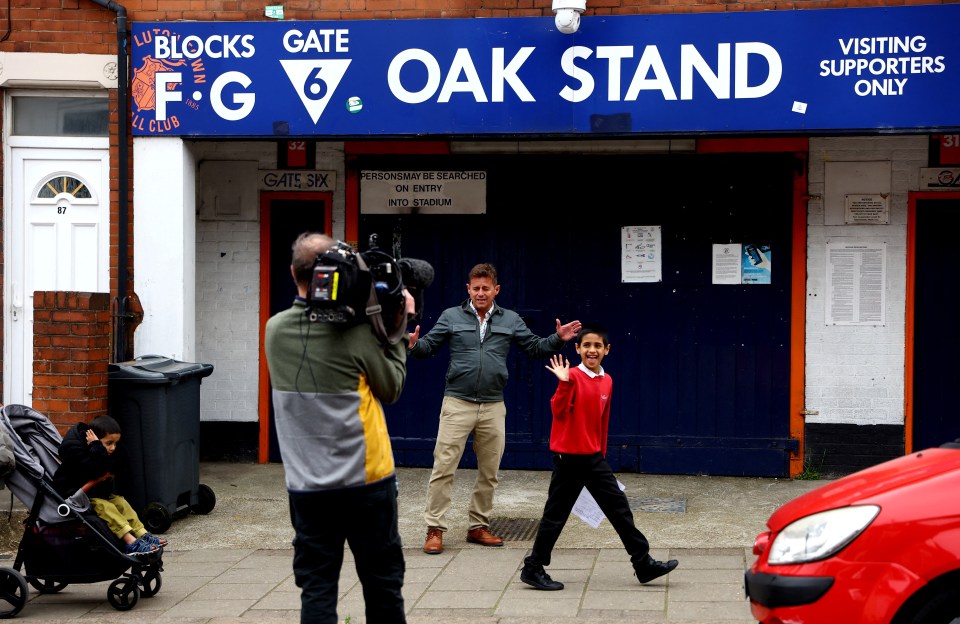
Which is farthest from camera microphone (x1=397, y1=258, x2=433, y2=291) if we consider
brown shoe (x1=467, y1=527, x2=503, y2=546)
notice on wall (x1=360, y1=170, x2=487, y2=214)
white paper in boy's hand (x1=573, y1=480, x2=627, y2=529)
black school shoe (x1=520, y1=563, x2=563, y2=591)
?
notice on wall (x1=360, y1=170, x2=487, y2=214)

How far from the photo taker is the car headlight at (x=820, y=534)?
14.9ft

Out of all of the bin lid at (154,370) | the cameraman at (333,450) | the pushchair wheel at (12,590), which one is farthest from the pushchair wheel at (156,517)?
the cameraman at (333,450)

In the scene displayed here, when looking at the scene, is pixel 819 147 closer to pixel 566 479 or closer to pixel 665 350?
pixel 665 350

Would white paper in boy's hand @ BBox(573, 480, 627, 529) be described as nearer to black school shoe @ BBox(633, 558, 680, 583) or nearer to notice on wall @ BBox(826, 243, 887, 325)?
black school shoe @ BBox(633, 558, 680, 583)

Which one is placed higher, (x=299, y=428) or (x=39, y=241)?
(x=39, y=241)

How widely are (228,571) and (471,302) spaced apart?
2.29 metres

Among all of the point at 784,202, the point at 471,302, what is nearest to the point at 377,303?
the point at 471,302

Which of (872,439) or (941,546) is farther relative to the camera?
(872,439)

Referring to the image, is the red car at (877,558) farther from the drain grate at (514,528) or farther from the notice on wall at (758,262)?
the notice on wall at (758,262)

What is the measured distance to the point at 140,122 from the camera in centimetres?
961

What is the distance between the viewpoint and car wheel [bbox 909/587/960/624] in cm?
439

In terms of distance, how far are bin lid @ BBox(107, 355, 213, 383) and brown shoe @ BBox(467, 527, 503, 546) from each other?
2.34 m

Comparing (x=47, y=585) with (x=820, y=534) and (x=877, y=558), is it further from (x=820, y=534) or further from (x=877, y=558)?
(x=877, y=558)

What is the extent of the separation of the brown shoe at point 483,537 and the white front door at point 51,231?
3.88 meters
